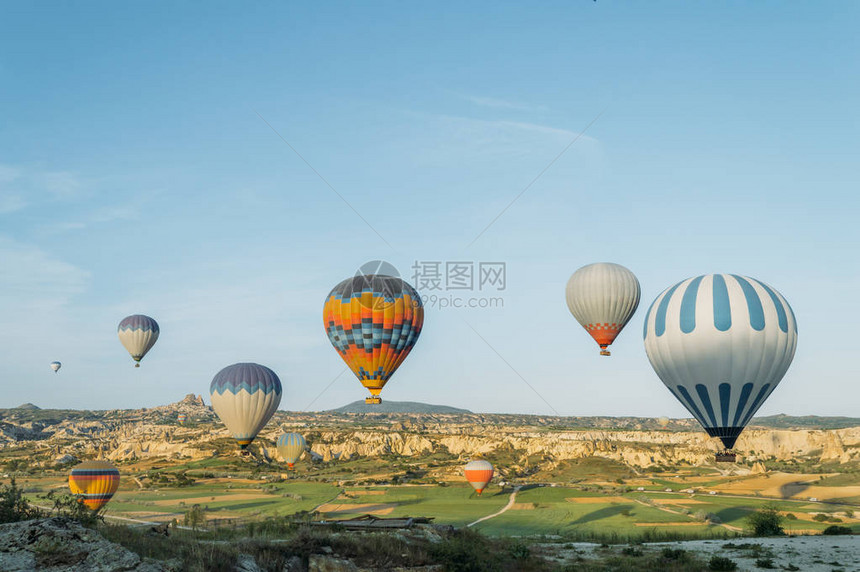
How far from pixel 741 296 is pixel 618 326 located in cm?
1893

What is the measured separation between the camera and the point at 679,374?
3803 cm

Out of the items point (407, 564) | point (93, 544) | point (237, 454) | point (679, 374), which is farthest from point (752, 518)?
point (237, 454)

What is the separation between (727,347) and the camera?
36.1 m

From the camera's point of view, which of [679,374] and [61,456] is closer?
[679,374]

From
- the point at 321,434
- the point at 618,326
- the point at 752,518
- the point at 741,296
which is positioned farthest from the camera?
the point at 321,434

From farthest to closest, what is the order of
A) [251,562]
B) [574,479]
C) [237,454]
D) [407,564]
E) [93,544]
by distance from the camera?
[237,454] < [574,479] < [407,564] < [251,562] < [93,544]

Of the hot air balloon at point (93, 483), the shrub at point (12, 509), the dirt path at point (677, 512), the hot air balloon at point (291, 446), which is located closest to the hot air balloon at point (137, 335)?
the hot air balloon at point (291, 446)

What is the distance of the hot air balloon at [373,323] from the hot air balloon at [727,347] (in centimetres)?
1800

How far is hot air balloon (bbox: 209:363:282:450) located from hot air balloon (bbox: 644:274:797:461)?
37.5 m

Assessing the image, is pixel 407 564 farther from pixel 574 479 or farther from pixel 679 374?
pixel 574 479

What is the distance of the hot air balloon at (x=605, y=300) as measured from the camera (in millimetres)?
55031

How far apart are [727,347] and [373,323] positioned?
22.7m

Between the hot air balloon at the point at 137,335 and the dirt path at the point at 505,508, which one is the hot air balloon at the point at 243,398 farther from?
the hot air balloon at the point at 137,335

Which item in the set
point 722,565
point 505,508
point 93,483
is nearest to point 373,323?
point 93,483
